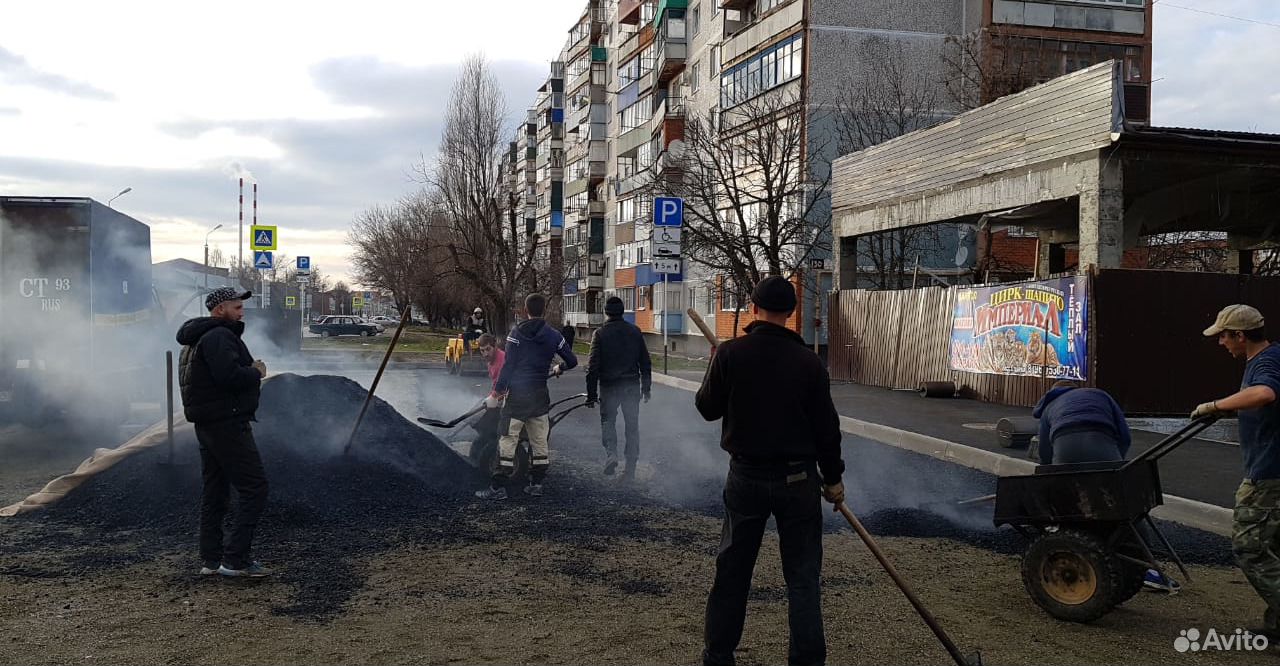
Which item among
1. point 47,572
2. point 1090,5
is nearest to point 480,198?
point 1090,5

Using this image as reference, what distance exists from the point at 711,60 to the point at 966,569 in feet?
118

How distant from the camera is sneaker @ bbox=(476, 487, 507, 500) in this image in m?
8.12

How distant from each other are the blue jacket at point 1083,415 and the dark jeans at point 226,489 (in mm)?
4659

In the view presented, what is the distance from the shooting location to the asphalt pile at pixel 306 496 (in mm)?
6059

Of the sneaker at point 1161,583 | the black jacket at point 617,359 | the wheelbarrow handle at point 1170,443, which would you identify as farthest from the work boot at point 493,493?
the wheelbarrow handle at point 1170,443

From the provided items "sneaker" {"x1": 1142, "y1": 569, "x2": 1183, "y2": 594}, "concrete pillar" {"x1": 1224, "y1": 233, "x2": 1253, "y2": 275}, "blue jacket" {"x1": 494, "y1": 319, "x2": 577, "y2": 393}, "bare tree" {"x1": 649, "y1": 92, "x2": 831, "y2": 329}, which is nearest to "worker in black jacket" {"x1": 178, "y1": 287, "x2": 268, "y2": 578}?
"blue jacket" {"x1": 494, "y1": 319, "x2": 577, "y2": 393}

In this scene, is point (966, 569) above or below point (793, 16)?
below

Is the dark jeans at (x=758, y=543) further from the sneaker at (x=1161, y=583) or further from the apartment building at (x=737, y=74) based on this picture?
the apartment building at (x=737, y=74)

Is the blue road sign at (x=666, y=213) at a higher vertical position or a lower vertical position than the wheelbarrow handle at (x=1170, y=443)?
higher

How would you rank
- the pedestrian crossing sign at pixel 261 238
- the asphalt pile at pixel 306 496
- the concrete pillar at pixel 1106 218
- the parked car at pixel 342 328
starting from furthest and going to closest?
the parked car at pixel 342 328
the pedestrian crossing sign at pixel 261 238
the concrete pillar at pixel 1106 218
the asphalt pile at pixel 306 496

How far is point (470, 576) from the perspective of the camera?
572cm

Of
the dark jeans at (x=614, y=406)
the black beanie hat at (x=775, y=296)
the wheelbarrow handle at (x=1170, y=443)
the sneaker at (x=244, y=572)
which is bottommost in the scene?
the sneaker at (x=244, y=572)

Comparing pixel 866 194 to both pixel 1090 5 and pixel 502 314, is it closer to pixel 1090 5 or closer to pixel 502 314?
pixel 1090 5

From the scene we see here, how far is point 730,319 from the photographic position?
1387 inches
